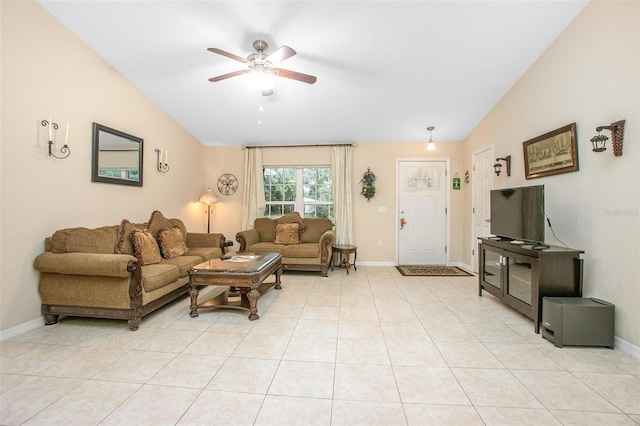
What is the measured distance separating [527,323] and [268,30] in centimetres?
384

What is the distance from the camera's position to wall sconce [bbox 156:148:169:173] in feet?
14.0

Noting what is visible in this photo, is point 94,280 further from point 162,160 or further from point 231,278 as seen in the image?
point 162,160

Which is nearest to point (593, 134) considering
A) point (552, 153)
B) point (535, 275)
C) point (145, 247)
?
point (552, 153)

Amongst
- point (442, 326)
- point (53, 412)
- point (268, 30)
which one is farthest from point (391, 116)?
point (53, 412)

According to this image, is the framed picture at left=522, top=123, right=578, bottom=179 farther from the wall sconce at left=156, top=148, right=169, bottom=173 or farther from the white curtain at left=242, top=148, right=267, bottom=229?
the wall sconce at left=156, top=148, right=169, bottom=173

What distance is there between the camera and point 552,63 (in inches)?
115

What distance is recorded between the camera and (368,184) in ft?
17.1

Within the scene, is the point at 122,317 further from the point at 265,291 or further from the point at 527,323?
the point at 527,323

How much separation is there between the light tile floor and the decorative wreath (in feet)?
8.85

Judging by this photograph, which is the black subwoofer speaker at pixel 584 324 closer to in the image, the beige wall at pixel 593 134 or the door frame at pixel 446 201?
the beige wall at pixel 593 134

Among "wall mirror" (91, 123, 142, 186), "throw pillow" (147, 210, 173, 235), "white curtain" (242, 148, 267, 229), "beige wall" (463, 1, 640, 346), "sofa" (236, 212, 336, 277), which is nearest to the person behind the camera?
"beige wall" (463, 1, 640, 346)

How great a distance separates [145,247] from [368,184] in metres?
3.70

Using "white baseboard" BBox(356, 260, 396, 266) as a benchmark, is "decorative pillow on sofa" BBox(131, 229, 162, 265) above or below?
above

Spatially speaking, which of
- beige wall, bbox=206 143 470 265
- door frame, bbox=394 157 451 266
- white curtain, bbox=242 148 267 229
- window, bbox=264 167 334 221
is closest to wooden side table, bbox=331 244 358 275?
beige wall, bbox=206 143 470 265
